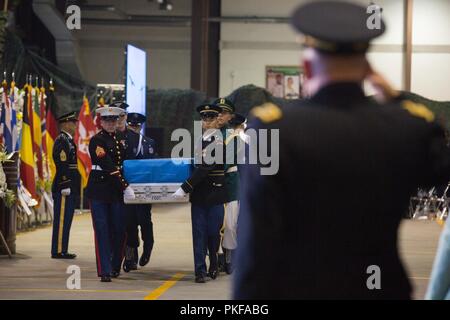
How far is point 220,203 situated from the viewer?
10.1 meters

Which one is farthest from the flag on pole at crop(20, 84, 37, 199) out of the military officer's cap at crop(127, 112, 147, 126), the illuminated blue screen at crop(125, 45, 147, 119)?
the military officer's cap at crop(127, 112, 147, 126)

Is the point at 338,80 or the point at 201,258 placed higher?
the point at 338,80

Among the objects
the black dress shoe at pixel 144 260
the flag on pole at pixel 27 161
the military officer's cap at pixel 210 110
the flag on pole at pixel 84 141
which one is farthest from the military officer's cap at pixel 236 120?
the flag on pole at pixel 84 141

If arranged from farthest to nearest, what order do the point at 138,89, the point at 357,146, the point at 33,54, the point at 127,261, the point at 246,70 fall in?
the point at 246,70, the point at 33,54, the point at 138,89, the point at 127,261, the point at 357,146

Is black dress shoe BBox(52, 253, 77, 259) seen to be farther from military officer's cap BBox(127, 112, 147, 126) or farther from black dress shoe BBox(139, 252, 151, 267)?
military officer's cap BBox(127, 112, 147, 126)

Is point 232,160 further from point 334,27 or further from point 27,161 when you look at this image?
point 334,27

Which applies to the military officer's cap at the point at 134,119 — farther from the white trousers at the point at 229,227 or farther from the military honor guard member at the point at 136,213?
the white trousers at the point at 229,227

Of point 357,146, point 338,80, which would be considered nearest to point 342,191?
point 357,146

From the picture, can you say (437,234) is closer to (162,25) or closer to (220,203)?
Result: (220,203)

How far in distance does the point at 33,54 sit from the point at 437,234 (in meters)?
11.5

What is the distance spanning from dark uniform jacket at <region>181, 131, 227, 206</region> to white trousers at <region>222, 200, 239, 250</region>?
0.67 meters

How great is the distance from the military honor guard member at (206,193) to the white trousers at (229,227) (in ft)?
1.71

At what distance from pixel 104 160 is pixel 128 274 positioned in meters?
1.46

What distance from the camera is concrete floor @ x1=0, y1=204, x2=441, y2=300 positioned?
921 cm
